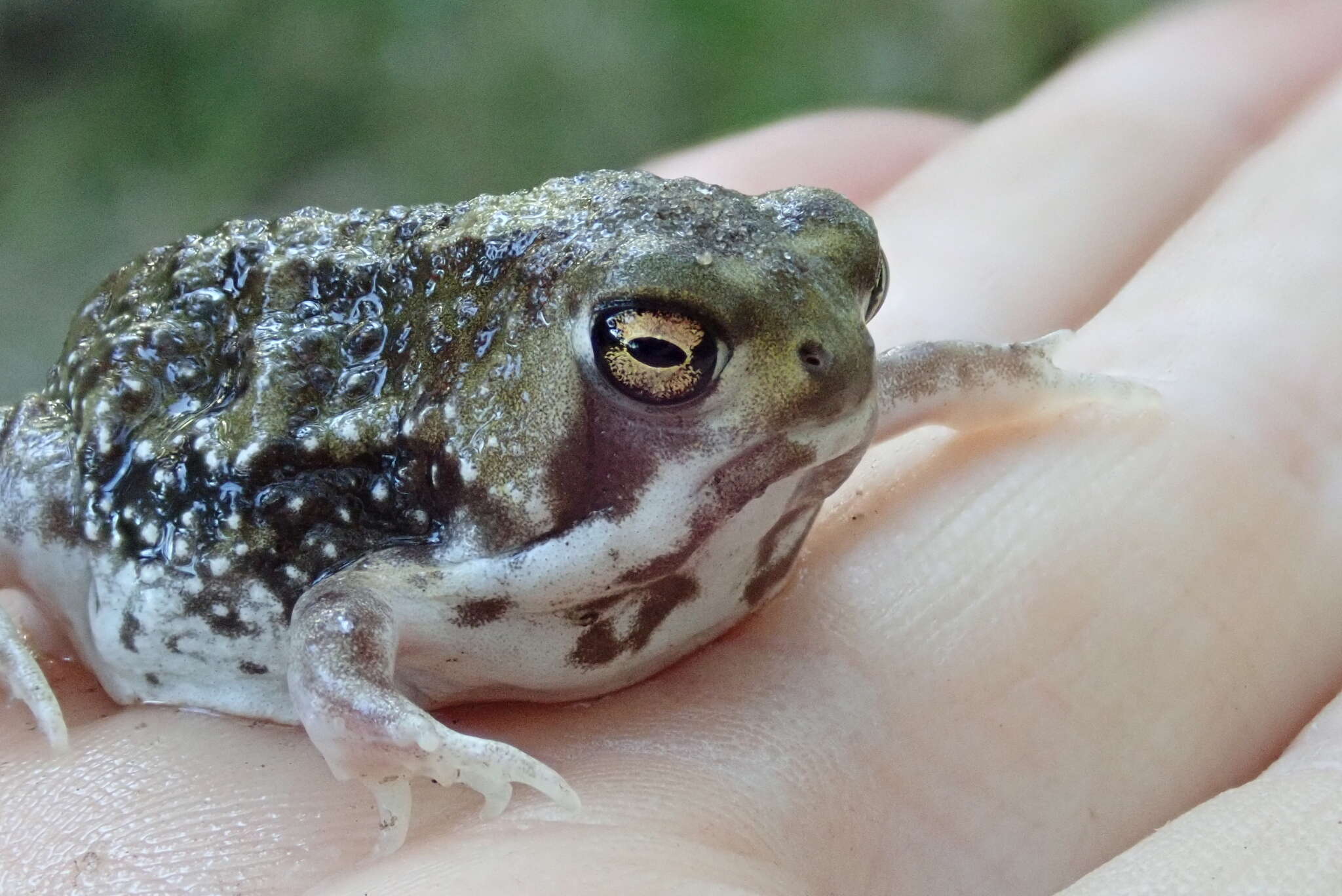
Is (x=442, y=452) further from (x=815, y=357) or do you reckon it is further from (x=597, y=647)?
(x=815, y=357)

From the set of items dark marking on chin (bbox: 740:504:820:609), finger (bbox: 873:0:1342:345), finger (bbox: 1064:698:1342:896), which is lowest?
finger (bbox: 1064:698:1342:896)

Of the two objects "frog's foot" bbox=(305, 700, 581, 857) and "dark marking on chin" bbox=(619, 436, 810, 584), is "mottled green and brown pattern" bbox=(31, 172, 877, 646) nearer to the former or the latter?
"dark marking on chin" bbox=(619, 436, 810, 584)

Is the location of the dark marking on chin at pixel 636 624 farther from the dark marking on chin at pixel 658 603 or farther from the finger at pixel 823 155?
the finger at pixel 823 155

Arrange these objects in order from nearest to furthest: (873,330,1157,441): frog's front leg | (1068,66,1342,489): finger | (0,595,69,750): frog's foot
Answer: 1. (0,595,69,750): frog's foot
2. (873,330,1157,441): frog's front leg
3. (1068,66,1342,489): finger

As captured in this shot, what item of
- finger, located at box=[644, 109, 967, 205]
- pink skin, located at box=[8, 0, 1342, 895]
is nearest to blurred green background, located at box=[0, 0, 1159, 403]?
finger, located at box=[644, 109, 967, 205]

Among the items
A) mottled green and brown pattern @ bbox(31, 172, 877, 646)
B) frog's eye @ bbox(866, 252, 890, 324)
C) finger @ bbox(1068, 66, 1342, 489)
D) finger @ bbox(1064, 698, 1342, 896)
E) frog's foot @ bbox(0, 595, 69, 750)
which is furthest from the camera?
finger @ bbox(1068, 66, 1342, 489)

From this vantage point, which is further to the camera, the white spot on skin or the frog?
the white spot on skin

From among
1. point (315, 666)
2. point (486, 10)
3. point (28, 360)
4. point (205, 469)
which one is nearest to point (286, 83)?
point (486, 10)

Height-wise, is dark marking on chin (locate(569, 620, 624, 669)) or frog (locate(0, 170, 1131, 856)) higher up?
frog (locate(0, 170, 1131, 856))
